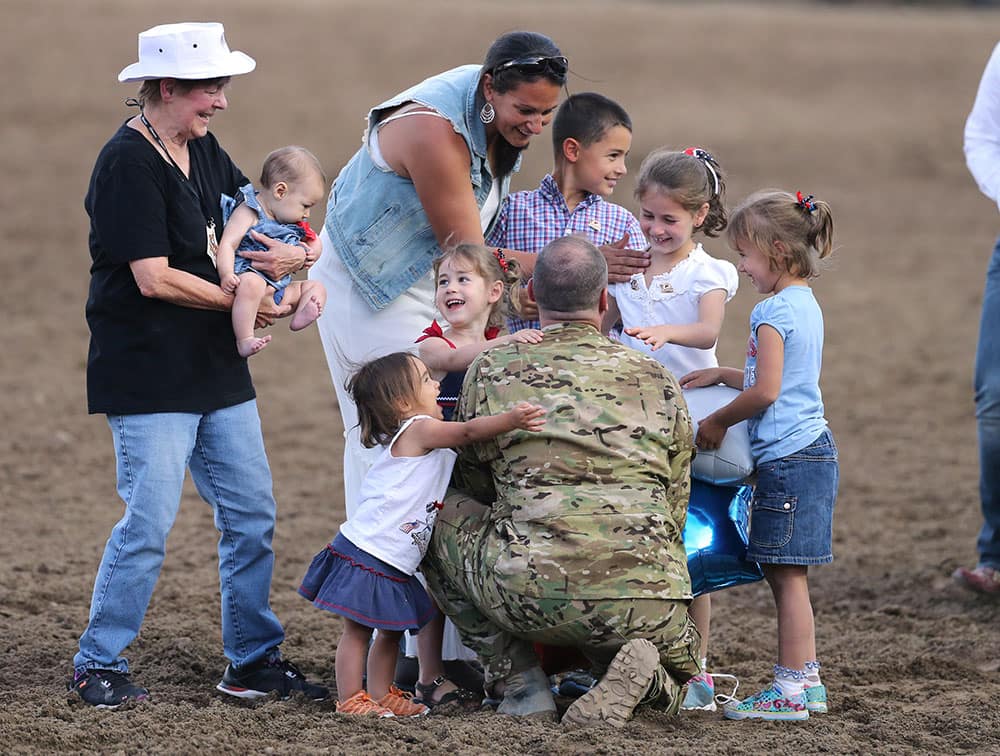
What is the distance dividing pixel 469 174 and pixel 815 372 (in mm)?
1382

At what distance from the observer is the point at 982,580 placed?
21.1ft

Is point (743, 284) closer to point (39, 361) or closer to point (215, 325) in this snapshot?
point (39, 361)

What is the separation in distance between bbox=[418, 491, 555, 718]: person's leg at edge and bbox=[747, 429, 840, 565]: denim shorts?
2.80ft

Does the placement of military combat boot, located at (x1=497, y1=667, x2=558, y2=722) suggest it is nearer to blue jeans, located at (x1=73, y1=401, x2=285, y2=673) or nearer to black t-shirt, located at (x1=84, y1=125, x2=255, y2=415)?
blue jeans, located at (x1=73, y1=401, x2=285, y2=673)

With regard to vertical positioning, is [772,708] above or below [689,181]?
below

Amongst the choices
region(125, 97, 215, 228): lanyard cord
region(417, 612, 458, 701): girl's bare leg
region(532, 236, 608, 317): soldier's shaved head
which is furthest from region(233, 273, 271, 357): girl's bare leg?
region(417, 612, 458, 701): girl's bare leg

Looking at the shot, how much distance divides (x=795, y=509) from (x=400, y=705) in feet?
4.81

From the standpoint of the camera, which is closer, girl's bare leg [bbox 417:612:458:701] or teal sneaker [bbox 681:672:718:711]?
teal sneaker [bbox 681:672:718:711]

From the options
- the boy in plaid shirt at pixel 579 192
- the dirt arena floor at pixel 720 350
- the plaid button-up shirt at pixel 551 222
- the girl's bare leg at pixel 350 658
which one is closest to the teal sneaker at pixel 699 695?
the dirt arena floor at pixel 720 350

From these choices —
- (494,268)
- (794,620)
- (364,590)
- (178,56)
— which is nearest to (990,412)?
(794,620)

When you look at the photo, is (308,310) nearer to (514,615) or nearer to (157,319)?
(157,319)

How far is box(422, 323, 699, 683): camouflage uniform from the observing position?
4.26 metres

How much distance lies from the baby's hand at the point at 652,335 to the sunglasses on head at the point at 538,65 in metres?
0.92

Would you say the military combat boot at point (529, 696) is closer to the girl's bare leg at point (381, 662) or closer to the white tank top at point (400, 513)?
the girl's bare leg at point (381, 662)
